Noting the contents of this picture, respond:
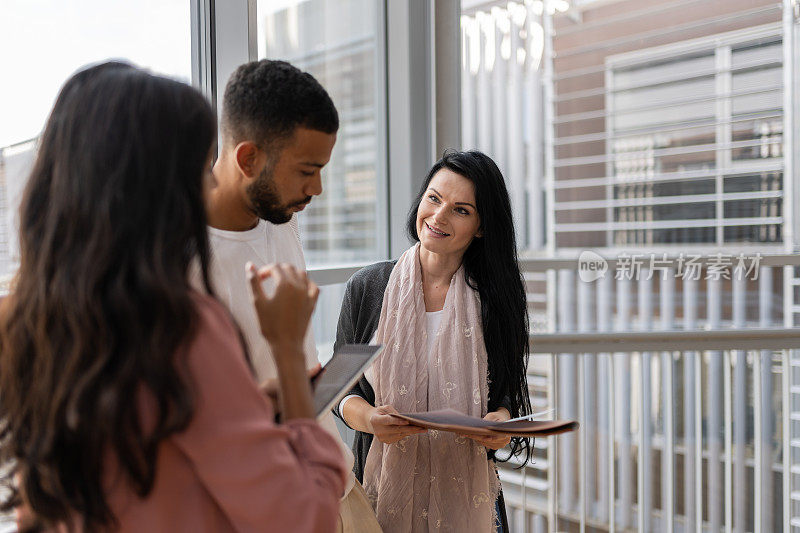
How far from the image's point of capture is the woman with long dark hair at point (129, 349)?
615 mm

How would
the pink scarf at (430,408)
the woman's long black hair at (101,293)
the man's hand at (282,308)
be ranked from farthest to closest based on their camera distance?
the pink scarf at (430,408)
the man's hand at (282,308)
the woman's long black hair at (101,293)

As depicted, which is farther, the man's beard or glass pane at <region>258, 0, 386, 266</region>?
glass pane at <region>258, 0, 386, 266</region>

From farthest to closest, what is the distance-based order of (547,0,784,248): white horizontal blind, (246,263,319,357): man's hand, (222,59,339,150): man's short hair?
1. (547,0,784,248): white horizontal blind
2. (222,59,339,150): man's short hair
3. (246,263,319,357): man's hand

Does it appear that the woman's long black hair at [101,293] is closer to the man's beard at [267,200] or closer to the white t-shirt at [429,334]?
the man's beard at [267,200]

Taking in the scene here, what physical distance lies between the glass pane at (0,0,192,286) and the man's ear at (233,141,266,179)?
0.39 m

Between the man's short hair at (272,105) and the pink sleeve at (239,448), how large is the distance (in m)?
0.38

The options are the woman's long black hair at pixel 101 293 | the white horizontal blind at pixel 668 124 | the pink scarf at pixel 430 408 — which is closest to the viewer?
the woman's long black hair at pixel 101 293

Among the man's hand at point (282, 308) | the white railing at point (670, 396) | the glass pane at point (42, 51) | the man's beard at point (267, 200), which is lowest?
the white railing at point (670, 396)

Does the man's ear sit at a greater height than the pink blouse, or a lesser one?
greater

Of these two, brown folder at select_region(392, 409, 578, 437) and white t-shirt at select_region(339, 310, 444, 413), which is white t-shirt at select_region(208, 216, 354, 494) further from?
white t-shirt at select_region(339, 310, 444, 413)

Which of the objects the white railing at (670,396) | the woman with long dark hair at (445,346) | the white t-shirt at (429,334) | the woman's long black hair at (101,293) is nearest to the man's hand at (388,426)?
the woman with long dark hair at (445,346)

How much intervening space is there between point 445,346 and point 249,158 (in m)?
0.75

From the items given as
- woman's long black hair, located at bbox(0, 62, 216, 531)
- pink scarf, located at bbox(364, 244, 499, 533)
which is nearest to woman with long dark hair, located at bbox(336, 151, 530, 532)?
pink scarf, located at bbox(364, 244, 499, 533)

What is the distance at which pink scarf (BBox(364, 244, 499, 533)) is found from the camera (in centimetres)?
148
